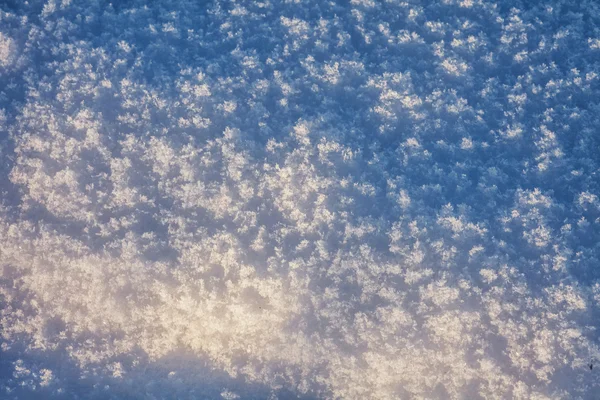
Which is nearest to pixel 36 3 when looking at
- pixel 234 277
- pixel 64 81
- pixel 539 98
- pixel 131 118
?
pixel 64 81

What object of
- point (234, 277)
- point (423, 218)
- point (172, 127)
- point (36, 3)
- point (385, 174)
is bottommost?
point (234, 277)

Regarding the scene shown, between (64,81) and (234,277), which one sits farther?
(64,81)

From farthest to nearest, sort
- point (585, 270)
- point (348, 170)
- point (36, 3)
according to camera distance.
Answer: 1. point (36, 3)
2. point (348, 170)
3. point (585, 270)

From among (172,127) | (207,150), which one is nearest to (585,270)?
(207,150)

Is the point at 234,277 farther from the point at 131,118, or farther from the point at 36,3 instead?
the point at 36,3

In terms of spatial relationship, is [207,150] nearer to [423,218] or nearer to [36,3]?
[423,218]

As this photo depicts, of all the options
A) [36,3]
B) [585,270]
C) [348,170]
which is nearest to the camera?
[585,270]

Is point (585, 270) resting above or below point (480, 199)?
below
